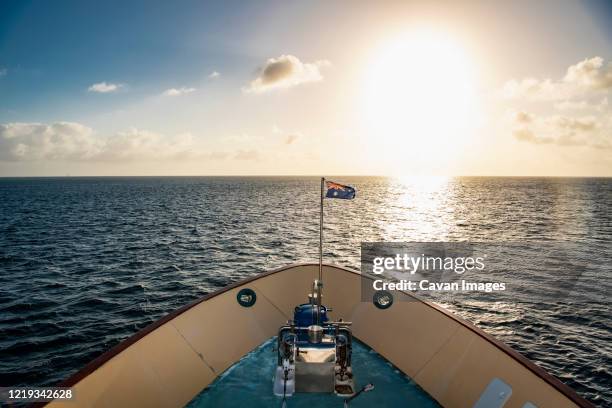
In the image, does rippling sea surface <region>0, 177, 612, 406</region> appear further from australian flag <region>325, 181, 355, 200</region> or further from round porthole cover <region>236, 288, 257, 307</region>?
australian flag <region>325, 181, 355, 200</region>

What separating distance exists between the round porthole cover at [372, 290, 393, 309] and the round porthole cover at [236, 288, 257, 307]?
3.47 metres

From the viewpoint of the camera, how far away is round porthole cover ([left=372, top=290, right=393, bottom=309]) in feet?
31.3

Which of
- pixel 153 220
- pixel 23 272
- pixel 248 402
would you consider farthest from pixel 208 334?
pixel 153 220

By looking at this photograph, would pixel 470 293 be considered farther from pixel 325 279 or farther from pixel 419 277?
pixel 325 279

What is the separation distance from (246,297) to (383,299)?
3.87 metres

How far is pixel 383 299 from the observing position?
31.6 ft

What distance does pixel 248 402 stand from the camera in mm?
7156

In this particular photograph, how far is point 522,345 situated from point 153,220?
5078 centimetres

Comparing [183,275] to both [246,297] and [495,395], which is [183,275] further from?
[495,395]

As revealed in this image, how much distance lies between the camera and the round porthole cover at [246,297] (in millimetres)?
9844

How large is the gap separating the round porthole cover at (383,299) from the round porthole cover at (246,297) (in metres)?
3.47

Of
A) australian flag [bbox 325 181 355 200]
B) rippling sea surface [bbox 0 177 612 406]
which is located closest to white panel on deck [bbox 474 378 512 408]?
australian flag [bbox 325 181 355 200]

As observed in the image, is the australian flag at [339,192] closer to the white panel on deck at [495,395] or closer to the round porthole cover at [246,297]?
the round porthole cover at [246,297]

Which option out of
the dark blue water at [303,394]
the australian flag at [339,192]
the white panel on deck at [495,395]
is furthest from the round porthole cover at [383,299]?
the white panel on deck at [495,395]
